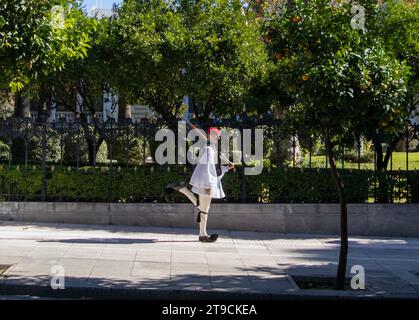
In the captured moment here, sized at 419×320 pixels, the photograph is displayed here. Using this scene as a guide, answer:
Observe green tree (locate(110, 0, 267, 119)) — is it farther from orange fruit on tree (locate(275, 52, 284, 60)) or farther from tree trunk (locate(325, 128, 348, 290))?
tree trunk (locate(325, 128, 348, 290))

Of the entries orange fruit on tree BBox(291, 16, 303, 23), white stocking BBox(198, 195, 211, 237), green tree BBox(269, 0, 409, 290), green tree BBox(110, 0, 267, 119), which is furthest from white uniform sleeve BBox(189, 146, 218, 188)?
orange fruit on tree BBox(291, 16, 303, 23)

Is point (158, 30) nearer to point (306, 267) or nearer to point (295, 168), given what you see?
point (295, 168)

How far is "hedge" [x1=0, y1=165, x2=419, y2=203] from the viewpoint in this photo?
12.4 metres

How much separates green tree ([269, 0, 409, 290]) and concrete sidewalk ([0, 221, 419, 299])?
45.9 inches

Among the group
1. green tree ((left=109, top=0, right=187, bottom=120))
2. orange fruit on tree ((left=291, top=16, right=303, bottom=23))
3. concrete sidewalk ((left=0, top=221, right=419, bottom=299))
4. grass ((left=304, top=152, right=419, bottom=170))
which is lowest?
concrete sidewalk ((left=0, top=221, right=419, bottom=299))

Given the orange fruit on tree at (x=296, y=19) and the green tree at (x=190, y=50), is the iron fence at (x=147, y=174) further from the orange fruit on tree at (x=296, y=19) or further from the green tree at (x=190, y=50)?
the orange fruit on tree at (x=296, y=19)

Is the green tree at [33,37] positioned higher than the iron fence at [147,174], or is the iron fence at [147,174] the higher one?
the green tree at [33,37]

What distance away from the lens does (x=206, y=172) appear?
10.7 m

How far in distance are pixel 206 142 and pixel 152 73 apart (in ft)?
6.44

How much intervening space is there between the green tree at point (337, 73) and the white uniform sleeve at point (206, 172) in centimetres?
320

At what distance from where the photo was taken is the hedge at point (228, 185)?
40.8 ft

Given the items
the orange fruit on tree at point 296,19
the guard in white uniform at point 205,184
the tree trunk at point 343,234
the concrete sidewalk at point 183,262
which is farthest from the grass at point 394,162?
the orange fruit on tree at point 296,19

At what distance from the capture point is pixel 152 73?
12.5 meters
